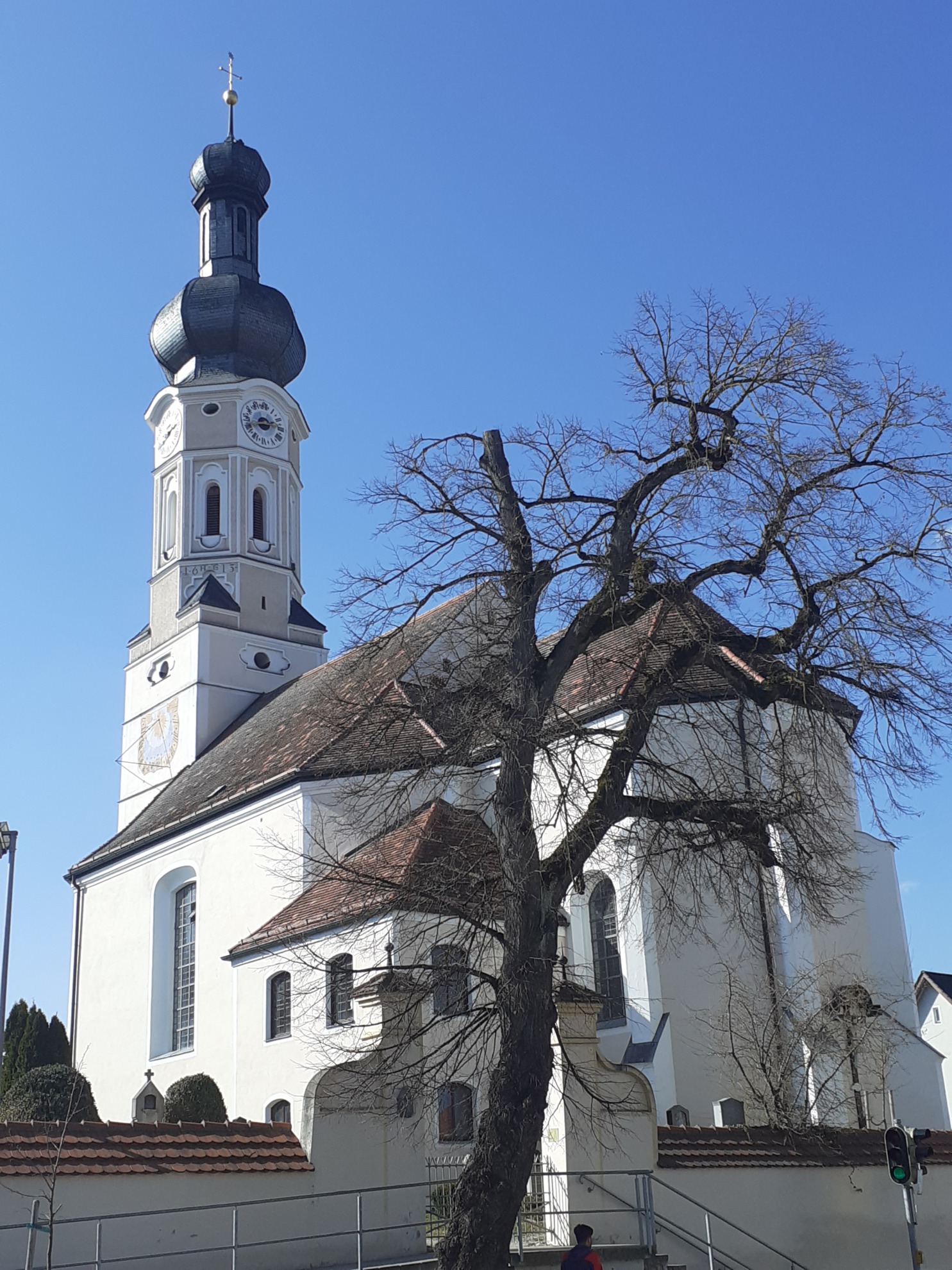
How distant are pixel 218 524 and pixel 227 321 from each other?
19.4ft

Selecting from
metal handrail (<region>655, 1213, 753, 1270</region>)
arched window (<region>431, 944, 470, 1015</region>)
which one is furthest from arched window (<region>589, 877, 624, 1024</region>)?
arched window (<region>431, 944, 470, 1015</region>)

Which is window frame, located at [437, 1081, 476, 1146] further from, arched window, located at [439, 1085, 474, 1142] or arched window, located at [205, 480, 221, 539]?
arched window, located at [205, 480, 221, 539]

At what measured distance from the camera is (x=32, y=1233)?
11406 mm

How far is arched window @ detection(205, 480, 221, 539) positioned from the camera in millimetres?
38219

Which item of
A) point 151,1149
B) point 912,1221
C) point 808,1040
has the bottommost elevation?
point 912,1221

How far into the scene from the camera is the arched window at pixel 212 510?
38.2 meters

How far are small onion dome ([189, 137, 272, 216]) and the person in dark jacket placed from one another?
36.5 metres

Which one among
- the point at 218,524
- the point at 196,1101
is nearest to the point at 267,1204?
the point at 196,1101

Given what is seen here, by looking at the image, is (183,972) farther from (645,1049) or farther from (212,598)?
(645,1049)

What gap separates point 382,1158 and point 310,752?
12893 mm

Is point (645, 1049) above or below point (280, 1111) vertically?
above

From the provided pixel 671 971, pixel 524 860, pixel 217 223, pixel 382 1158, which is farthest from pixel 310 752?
pixel 217 223

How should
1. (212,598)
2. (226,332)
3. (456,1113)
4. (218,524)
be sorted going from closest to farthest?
(456,1113) < (212,598) < (218,524) < (226,332)

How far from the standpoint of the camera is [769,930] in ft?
70.9
